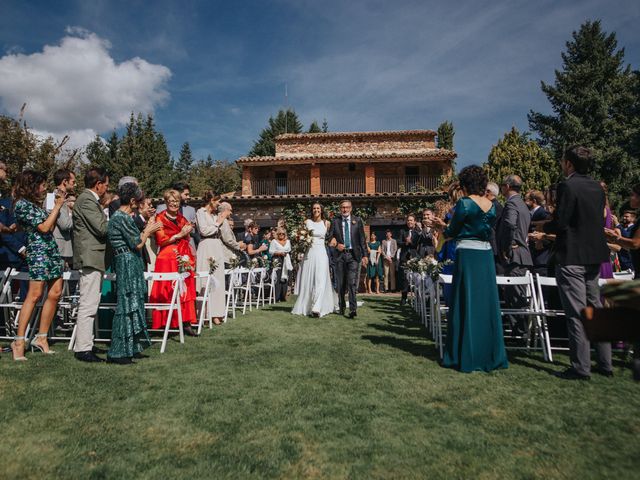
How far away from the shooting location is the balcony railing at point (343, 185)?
92.0ft

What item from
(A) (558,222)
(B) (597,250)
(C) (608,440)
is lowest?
(C) (608,440)

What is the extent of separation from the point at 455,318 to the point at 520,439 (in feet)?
5.99

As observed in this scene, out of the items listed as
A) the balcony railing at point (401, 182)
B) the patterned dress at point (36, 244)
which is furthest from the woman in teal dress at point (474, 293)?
the balcony railing at point (401, 182)

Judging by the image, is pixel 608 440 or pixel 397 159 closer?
pixel 608 440

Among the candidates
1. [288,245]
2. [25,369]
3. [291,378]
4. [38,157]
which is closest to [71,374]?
[25,369]

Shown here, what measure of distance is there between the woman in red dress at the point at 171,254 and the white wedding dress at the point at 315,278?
270 centimetres

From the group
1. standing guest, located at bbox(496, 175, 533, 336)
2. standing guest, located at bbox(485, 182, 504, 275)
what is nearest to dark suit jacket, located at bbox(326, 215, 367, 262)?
standing guest, located at bbox(485, 182, 504, 275)

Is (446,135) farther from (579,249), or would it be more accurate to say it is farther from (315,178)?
(579,249)

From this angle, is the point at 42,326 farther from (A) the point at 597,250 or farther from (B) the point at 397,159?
(B) the point at 397,159

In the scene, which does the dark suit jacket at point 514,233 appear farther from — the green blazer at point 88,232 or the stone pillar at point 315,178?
the stone pillar at point 315,178

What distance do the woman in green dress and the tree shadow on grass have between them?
305 cm

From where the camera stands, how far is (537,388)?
3686 mm

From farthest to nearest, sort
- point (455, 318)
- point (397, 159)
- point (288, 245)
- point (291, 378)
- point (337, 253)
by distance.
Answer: point (397, 159)
point (288, 245)
point (337, 253)
point (455, 318)
point (291, 378)

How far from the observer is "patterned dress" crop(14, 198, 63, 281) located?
461 cm
